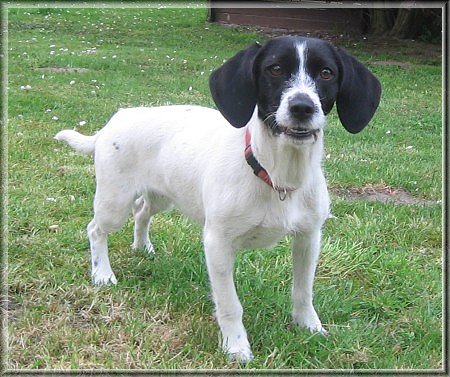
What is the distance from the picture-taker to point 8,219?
Answer: 4.59m

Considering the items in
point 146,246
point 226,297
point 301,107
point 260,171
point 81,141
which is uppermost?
point 301,107

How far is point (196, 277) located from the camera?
13.1 ft

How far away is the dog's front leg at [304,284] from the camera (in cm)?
347

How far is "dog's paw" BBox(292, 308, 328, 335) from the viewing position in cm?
351

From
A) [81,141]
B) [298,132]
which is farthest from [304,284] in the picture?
[81,141]

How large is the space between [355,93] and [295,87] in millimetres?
371

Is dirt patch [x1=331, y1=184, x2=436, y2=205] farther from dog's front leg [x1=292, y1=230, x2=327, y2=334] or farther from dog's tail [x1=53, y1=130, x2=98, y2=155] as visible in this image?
dog's tail [x1=53, y1=130, x2=98, y2=155]

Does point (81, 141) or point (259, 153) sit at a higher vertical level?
point (259, 153)

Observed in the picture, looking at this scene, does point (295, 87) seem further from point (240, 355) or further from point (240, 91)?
point (240, 355)

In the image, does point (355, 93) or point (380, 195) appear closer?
point (355, 93)

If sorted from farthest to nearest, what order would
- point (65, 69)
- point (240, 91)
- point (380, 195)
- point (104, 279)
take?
1. point (65, 69)
2. point (380, 195)
3. point (104, 279)
4. point (240, 91)

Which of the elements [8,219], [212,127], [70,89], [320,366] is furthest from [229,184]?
[70,89]

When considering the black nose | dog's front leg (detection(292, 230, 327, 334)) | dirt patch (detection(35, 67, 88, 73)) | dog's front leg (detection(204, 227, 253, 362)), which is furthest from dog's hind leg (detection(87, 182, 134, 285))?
dirt patch (detection(35, 67, 88, 73))

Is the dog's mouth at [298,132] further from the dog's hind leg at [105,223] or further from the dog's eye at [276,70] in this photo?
the dog's hind leg at [105,223]
